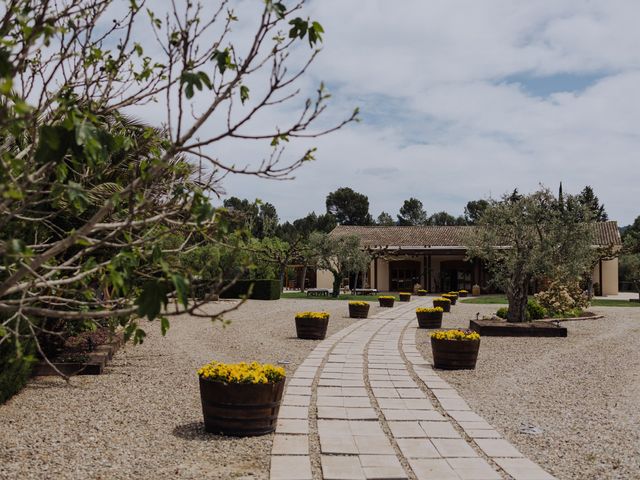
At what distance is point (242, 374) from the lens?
5.60 metres

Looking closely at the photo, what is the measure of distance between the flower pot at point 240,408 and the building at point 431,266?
3275cm

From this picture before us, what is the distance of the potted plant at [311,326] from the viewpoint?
13047 mm

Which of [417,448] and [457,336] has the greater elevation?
[457,336]

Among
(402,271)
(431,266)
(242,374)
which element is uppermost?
(431,266)

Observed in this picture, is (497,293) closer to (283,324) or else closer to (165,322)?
(283,324)

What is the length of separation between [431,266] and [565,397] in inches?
1344

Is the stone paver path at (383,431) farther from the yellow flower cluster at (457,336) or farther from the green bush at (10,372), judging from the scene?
the green bush at (10,372)

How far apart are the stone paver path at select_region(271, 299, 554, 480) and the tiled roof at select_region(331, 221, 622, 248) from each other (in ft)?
104

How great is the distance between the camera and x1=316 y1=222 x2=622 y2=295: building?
1539 inches

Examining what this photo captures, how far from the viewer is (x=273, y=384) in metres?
5.63

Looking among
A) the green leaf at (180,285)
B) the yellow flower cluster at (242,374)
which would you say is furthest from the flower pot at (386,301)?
the green leaf at (180,285)

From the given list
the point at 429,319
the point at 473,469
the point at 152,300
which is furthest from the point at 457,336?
the point at 152,300

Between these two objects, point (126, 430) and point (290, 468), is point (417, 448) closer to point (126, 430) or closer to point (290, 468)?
point (290, 468)

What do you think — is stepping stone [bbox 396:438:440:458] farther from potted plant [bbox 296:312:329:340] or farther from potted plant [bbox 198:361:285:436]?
potted plant [bbox 296:312:329:340]
